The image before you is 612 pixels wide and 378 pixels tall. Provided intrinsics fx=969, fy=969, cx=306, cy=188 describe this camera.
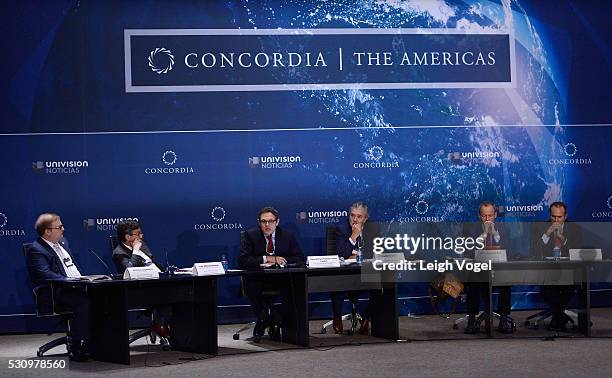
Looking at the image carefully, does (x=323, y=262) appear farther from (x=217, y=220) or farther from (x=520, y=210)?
(x=520, y=210)

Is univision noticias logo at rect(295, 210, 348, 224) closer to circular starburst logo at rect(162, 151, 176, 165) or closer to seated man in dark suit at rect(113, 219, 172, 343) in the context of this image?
circular starburst logo at rect(162, 151, 176, 165)

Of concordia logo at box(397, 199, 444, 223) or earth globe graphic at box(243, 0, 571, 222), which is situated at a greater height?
earth globe graphic at box(243, 0, 571, 222)

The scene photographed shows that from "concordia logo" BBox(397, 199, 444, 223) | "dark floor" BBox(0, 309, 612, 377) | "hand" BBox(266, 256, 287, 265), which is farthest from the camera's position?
"concordia logo" BBox(397, 199, 444, 223)

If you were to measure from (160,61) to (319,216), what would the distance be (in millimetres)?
2154

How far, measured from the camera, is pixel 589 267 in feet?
25.4

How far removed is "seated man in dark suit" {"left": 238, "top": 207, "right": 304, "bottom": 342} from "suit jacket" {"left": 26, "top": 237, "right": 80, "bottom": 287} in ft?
4.95

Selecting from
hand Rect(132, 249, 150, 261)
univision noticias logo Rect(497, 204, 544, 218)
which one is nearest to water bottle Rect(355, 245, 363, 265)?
hand Rect(132, 249, 150, 261)

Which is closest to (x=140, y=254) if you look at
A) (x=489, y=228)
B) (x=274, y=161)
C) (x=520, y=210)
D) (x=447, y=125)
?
(x=274, y=161)

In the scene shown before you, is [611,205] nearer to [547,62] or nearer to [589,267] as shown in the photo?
[547,62]

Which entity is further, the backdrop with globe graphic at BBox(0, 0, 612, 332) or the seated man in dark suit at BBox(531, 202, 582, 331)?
the backdrop with globe graphic at BBox(0, 0, 612, 332)

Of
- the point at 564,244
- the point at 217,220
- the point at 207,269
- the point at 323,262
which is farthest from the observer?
the point at 217,220

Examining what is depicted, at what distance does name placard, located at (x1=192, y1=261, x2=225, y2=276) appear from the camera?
7.18 m

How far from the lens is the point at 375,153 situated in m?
9.61

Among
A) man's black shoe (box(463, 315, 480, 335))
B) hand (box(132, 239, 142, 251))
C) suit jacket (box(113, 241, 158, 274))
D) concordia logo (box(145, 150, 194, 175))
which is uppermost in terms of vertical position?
concordia logo (box(145, 150, 194, 175))
